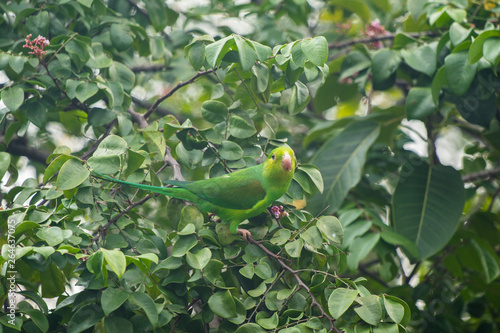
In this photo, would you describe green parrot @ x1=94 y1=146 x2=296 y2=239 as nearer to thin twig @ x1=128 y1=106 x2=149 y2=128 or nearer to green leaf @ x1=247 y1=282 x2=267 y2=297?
green leaf @ x1=247 y1=282 x2=267 y2=297

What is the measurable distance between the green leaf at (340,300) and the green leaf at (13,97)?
1.43 m

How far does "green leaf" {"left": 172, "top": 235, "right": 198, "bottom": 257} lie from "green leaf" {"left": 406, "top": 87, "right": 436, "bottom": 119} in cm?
146

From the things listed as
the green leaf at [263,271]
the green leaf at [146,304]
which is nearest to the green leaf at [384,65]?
the green leaf at [263,271]

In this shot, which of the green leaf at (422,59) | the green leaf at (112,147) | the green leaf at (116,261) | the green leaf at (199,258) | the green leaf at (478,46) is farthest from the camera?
the green leaf at (422,59)

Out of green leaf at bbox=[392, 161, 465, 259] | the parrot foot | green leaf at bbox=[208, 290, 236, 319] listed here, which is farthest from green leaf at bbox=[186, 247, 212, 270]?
green leaf at bbox=[392, 161, 465, 259]

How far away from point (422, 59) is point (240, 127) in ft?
4.13

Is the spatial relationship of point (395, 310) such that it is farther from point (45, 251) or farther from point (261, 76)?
point (45, 251)

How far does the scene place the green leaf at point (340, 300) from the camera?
1451 mm

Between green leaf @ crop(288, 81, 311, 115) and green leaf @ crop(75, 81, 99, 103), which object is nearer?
green leaf @ crop(288, 81, 311, 115)

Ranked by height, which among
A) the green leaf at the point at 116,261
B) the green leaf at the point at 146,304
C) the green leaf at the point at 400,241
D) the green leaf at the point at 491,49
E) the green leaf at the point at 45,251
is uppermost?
the green leaf at the point at 491,49

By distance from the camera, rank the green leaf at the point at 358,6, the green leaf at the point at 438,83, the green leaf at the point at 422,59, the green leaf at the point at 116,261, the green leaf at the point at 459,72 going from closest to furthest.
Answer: the green leaf at the point at 116,261, the green leaf at the point at 459,72, the green leaf at the point at 438,83, the green leaf at the point at 422,59, the green leaf at the point at 358,6

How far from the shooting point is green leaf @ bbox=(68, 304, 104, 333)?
60.7 inches

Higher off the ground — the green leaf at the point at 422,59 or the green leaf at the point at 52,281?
the green leaf at the point at 422,59

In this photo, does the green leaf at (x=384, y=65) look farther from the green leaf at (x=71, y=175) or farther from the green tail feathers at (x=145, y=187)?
the green leaf at (x=71, y=175)
